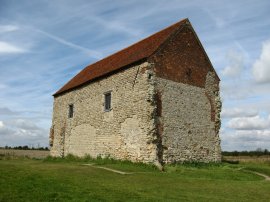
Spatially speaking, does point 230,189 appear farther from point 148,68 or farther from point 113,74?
point 113,74

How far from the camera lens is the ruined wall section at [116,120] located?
17.6m

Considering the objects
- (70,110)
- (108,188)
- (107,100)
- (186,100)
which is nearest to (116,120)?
(107,100)

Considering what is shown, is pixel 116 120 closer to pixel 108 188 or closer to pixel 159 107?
pixel 159 107

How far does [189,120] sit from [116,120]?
4386 mm

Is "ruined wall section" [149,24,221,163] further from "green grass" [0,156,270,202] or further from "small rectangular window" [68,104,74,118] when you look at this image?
"small rectangular window" [68,104,74,118]

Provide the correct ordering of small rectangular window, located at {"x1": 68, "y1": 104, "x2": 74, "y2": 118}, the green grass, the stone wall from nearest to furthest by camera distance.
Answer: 1. the green grass
2. the stone wall
3. small rectangular window, located at {"x1": 68, "y1": 104, "x2": 74, "y2": 118}

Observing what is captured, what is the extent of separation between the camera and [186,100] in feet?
64.3

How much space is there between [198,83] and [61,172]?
10.9 m

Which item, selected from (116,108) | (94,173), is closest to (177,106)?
(116,108)

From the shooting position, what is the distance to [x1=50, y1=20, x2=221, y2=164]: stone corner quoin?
17841 mm

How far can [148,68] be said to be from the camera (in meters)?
17.9

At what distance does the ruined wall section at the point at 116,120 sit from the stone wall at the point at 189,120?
87 centimetres

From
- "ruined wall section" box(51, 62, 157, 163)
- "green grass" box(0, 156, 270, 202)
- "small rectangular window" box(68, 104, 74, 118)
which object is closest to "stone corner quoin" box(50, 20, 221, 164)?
"ruined wall section" box(51, 62, 157, 163)

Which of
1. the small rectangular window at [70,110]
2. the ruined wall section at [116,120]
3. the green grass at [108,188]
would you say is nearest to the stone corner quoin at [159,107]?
the ruined wall section at [116,120]
